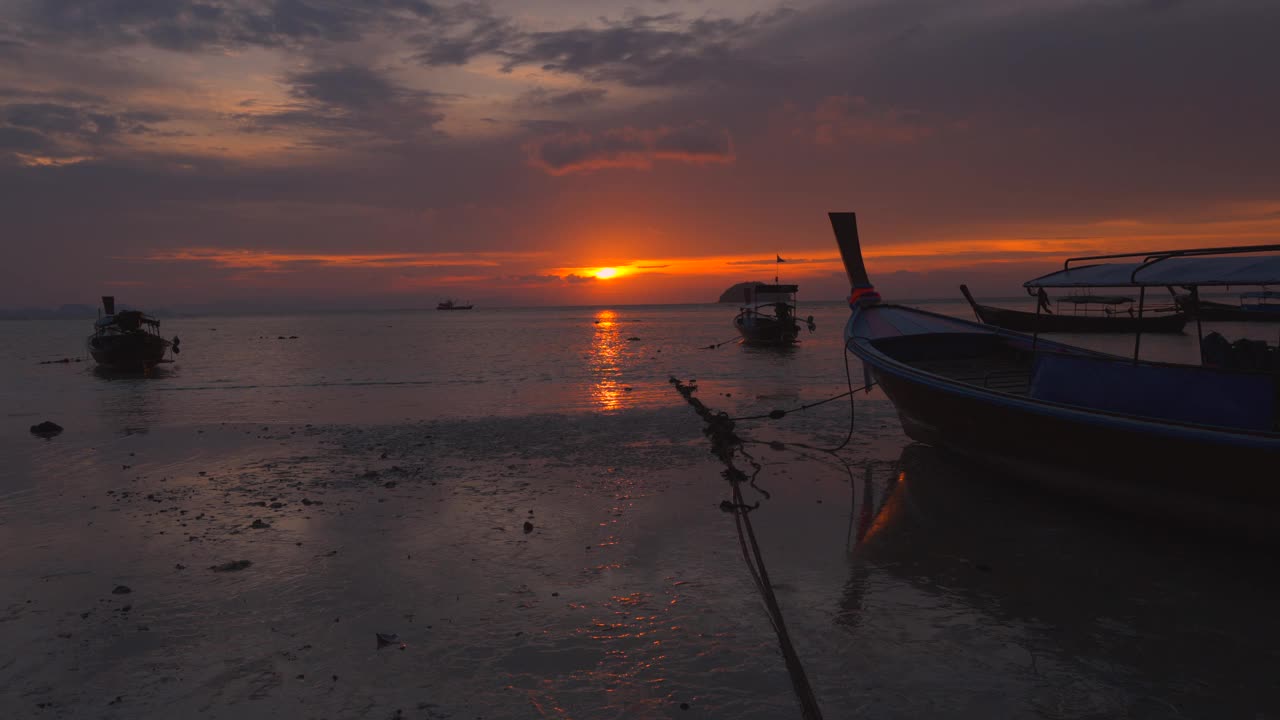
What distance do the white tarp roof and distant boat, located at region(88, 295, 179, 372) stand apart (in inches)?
1541

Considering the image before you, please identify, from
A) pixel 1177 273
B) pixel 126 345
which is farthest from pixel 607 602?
pixel 126 345

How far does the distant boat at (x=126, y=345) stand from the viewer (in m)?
36.6

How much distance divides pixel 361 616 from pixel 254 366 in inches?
1576

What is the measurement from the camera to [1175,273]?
859 centimetres

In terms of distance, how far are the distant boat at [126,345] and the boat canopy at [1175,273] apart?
129 feet

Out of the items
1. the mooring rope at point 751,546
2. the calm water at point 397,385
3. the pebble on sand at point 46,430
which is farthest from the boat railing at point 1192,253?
the pebble on sand at point 46,430

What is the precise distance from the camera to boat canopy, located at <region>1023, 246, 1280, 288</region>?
307 inches

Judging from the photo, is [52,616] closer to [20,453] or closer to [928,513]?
[928,513]

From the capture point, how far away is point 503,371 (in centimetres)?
3453

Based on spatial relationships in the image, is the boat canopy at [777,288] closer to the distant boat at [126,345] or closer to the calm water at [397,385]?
the calm water at [397,385]

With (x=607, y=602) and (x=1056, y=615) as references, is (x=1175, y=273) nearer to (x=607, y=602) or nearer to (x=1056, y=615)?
(x=1056, y=615)

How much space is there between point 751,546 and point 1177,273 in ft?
19.9

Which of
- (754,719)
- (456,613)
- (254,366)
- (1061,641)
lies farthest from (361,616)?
(254,366)

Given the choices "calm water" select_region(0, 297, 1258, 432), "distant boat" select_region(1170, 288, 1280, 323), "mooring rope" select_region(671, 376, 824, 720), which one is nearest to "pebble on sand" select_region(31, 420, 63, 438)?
"calm water" select_region(0, 297, 1258, 432)
